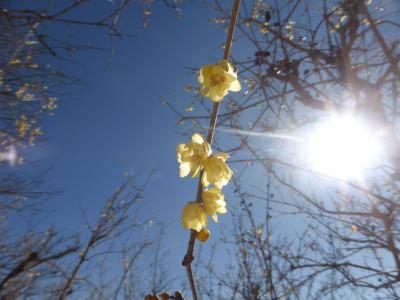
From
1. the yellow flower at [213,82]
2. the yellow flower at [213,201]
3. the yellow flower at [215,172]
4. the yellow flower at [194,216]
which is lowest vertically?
the yellow flower at [194,216]

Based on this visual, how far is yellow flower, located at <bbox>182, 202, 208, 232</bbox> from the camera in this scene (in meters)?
1.08

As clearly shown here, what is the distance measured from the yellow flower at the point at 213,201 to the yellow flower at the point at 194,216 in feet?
0.11

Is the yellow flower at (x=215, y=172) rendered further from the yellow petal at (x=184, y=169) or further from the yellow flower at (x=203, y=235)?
the yellow flower at (x=203, y=235)

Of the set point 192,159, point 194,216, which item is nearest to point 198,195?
point 194,216

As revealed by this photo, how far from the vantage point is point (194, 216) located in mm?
1097

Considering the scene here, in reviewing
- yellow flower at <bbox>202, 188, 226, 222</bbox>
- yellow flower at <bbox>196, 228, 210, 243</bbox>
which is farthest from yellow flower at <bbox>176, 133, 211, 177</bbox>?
yellow flower at <bbox>196, 228, 210, 243</bbox>

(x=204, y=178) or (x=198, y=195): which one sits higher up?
(x=204, y=178)

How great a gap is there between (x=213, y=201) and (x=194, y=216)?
0.11m

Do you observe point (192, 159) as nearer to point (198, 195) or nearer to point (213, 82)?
point (198, 195)

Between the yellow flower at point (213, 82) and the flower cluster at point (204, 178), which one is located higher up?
the yellow flower at point (213, 82)

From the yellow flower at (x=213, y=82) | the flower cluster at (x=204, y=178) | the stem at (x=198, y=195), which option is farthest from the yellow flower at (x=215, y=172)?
the yellow flower at (x=213, y=82)

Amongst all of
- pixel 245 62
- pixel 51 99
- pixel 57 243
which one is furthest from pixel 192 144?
pixel 57 243

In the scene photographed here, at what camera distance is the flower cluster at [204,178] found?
1103mm

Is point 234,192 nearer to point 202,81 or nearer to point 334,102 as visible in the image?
point 334,102
